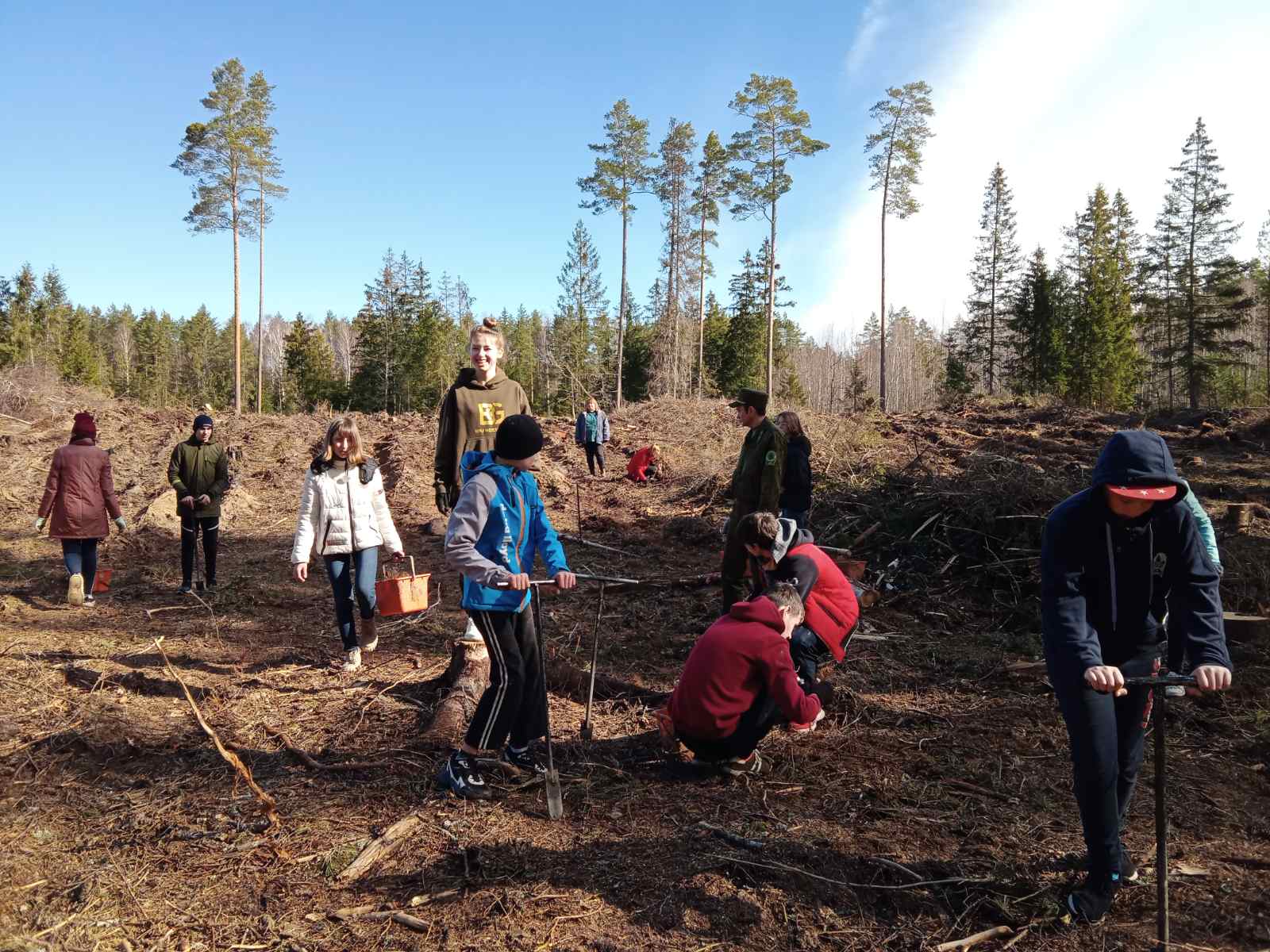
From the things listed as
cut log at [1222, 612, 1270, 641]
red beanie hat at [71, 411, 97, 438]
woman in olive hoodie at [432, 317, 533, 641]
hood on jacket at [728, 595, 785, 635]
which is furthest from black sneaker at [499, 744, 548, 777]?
red beanie hat at [71, 411, 97, 438]

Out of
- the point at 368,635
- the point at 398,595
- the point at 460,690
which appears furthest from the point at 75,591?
the point at 460,690

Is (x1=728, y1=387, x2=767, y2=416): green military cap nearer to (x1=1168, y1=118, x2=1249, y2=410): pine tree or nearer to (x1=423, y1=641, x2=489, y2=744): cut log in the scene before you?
(x1=423, y1=641, x2=489, y2=744): cut log

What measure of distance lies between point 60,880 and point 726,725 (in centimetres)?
294

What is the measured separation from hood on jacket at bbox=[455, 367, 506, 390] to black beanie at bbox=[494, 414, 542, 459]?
4.96 ft

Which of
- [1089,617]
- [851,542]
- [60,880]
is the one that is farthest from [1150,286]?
[60,880]

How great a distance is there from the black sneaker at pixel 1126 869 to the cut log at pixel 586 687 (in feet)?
9.27

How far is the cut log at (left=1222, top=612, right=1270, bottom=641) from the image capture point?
5699 millimetres

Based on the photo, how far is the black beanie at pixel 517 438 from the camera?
362 cm

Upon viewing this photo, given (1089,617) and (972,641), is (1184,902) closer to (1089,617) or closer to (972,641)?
(1089,617)

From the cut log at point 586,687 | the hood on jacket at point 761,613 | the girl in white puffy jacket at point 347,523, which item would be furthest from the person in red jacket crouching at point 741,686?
the girl in white puffy jacket at point 347,523

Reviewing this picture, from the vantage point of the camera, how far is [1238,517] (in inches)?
319

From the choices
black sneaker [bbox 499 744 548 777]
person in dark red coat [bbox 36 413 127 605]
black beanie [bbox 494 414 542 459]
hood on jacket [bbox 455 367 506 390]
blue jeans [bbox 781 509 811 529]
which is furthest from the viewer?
person in dark red coat [bbox 36 413 127 605]

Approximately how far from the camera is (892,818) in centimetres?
354

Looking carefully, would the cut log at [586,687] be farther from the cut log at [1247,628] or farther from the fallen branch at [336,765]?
the cut log at [1247,628]
